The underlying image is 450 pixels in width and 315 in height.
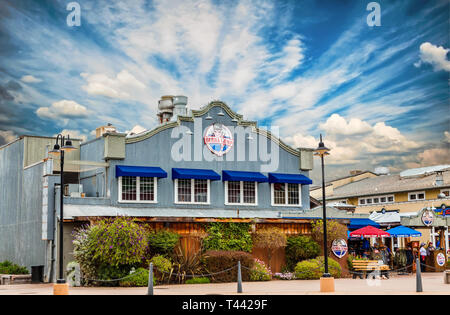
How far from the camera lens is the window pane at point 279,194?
121ft

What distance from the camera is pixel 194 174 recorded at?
3325 centimetres

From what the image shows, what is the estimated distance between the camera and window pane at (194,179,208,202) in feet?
112

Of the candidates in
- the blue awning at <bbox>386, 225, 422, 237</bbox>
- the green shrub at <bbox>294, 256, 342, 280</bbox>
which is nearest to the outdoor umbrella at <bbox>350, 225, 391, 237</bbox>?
the green shrub at <bbox>294, 256, 342, 280</bbox>

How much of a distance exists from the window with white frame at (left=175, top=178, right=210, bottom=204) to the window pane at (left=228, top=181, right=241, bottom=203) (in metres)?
1.57

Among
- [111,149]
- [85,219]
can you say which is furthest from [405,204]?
[85,219]

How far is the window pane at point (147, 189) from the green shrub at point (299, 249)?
800cm

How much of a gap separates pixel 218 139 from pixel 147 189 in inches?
215

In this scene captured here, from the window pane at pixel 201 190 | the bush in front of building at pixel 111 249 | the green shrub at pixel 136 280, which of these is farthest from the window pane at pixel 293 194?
the green shrub at pixel 136 280

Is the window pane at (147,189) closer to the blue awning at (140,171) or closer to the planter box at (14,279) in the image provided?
the blue awning at (140,171)

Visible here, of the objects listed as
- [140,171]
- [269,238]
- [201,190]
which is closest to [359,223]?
[269,238]

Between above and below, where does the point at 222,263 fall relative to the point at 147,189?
below

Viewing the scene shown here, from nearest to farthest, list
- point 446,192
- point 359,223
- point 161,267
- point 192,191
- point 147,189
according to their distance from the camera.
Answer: point 161,267, point 147,189, point 192,191, point 359,223, point 446,192

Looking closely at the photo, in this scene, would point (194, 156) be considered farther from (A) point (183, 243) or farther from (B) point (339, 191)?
(B) point (339, 191)

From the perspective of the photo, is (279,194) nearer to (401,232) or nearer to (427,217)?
(401,232)
